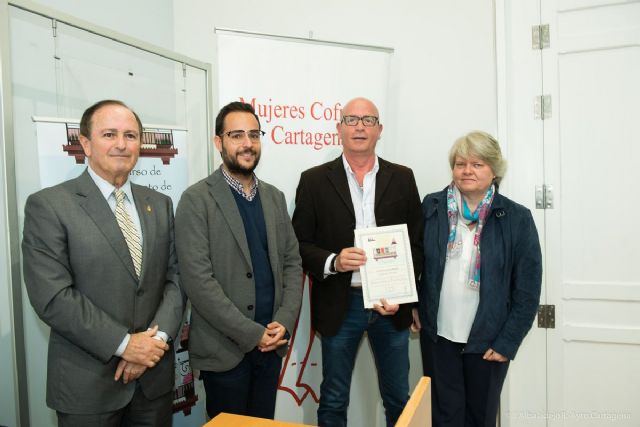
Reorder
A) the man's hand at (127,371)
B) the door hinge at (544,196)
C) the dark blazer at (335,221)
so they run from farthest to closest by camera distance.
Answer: the door hinge at (544,196)
the dark blazer at (335,221)
the man's hand at (127,371)

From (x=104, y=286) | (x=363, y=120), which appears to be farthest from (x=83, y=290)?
(x=363, y=120)

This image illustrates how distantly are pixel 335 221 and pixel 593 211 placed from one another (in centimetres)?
167

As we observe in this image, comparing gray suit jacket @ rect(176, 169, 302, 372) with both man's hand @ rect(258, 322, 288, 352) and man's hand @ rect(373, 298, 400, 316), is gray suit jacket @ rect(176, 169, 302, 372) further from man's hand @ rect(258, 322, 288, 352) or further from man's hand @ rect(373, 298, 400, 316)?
man's hand @ rect(373, 298, 400, 316)

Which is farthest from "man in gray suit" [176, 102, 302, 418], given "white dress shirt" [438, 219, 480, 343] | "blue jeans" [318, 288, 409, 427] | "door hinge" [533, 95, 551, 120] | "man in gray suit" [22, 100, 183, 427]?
"door hinge" [533, 95, 551, 120]

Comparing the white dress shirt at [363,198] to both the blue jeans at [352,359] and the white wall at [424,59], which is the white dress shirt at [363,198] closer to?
the blue jeans at [352,359]

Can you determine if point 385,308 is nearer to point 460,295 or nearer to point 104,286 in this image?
point 460,295

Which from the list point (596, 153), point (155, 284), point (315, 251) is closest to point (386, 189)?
point (315, 251)

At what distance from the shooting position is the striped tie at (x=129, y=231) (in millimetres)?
1814

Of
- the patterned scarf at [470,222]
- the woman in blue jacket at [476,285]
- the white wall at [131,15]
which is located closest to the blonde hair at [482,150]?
the woman in blue jacket at [476,285]

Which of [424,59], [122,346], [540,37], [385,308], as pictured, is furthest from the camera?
[424,59]

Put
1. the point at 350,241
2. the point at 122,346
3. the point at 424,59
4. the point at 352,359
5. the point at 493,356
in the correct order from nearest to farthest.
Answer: the point at 122,346
the point at 493,356
the point at 350,241
the point at 352,359
the point at 424,59

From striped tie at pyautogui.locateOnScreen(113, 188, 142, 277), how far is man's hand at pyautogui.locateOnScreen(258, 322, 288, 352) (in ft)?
2.00

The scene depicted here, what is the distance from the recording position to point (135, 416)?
1.85m

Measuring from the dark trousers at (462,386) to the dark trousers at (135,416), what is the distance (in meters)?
1.27
